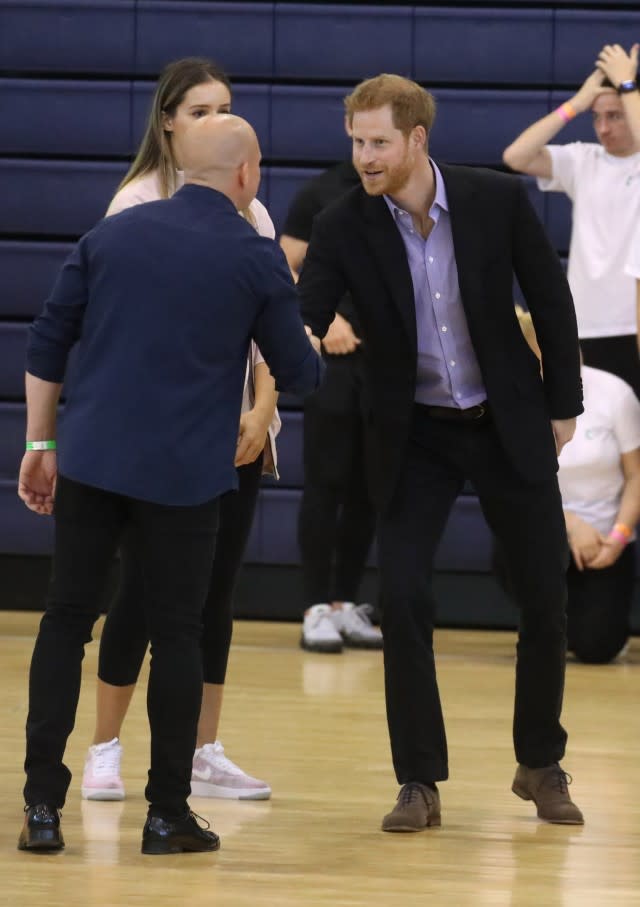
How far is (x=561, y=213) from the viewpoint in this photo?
4.99 meters

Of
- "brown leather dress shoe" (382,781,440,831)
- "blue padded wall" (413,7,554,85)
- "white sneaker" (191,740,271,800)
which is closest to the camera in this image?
"brown leather dress shoe" (382,781,440,831)

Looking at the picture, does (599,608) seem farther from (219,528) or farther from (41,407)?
(41,407)

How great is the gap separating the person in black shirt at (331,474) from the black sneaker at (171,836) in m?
2.06

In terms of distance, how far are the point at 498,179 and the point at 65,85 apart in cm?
286

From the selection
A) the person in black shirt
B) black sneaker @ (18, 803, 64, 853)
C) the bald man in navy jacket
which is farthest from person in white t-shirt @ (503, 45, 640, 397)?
black sneaker @ (18, 803, 64, 853)

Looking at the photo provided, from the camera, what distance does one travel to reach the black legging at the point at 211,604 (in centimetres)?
254

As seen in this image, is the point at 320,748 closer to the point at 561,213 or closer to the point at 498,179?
the point at 498,179

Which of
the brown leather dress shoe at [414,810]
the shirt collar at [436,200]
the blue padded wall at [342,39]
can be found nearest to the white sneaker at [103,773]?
the brown leather dress shoe at [414,810]

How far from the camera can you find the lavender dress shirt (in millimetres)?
2518

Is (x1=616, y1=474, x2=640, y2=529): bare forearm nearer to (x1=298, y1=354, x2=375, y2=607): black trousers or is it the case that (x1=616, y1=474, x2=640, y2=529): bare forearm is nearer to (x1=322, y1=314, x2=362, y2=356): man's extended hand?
(x1=298, y1=354, x2=375, y2=607): black trousers

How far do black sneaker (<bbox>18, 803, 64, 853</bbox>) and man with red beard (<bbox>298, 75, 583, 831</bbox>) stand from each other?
1.78 feet

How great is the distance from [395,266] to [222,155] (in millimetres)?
422

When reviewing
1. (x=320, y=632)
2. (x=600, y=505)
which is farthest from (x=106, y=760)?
(x=600, y=505)

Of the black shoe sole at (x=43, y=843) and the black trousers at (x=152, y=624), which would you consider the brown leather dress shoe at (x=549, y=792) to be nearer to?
the black trousers at (x=152, y=624)
